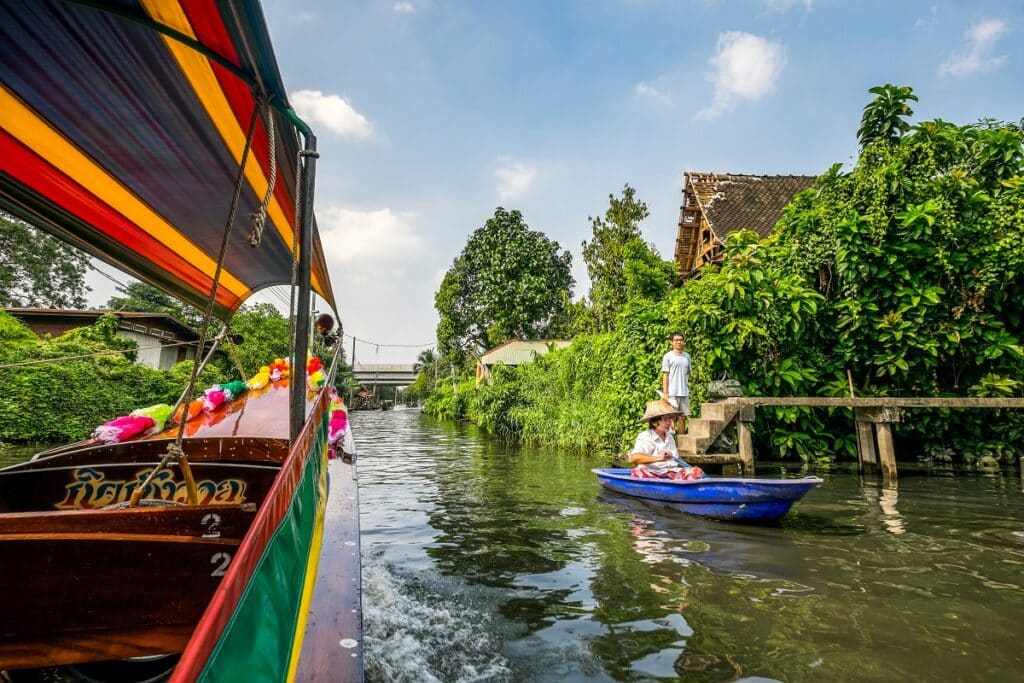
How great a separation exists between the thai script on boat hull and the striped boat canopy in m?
1.51

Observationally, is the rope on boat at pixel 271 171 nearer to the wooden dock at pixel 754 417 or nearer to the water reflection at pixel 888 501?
the water reflection at pixel 888 501

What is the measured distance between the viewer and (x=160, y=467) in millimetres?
2158

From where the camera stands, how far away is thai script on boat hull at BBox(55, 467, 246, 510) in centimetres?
292

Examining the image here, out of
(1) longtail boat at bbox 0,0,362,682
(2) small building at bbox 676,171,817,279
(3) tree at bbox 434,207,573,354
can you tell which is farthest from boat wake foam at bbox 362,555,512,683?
(3) tree at bbox 434,207,573,354

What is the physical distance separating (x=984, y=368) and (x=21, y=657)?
13595 mm

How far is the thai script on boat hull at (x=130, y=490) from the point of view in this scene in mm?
2918

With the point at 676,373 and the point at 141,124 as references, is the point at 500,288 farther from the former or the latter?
the point at 141,124

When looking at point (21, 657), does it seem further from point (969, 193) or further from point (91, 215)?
point (969, 193)

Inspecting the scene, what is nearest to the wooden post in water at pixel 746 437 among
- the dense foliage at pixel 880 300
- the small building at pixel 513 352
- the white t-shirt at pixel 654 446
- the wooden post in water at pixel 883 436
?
the dense foliage at pixel 880 300

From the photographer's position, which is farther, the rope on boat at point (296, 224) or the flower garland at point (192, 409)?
the flower garland at point (192, 409)

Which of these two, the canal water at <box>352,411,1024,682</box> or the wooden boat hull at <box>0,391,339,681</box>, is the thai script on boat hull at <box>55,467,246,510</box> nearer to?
the wooden boat hull at <box>0,391,339,681</box>

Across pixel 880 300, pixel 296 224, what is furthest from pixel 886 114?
pixel 296 224

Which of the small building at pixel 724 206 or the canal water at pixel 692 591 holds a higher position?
the small building at pixel 724 206

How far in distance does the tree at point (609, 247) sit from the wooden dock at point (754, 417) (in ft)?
41.9
